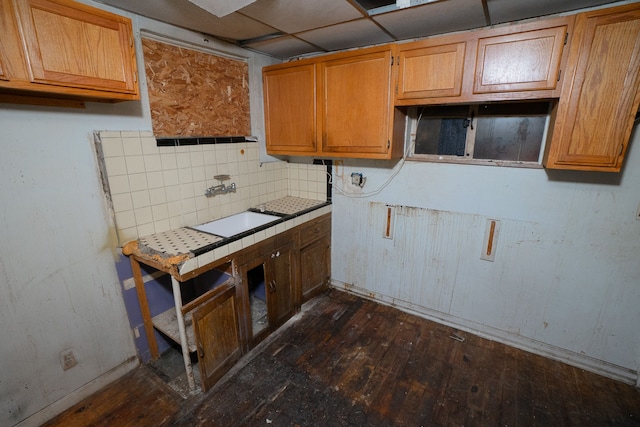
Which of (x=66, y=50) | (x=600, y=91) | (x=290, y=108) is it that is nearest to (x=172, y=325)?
(x=66, y=50)

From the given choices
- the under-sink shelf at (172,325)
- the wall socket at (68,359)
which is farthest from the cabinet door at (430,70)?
the wall socket at (68,359)

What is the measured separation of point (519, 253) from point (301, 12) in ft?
7.13

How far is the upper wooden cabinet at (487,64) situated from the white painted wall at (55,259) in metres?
1.63

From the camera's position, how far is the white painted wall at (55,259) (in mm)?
1419

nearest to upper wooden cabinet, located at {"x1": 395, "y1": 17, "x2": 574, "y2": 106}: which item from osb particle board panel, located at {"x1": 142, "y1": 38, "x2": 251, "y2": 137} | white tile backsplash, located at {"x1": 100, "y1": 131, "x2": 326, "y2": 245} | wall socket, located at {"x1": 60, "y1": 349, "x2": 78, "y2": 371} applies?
white tile backsplash, located at {"x1": 100, "y1": 131, "x2": 326, "y2": 245}

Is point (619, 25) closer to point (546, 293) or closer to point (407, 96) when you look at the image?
point (407, 96)

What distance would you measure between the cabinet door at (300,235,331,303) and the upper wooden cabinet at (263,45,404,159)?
87 centimetres

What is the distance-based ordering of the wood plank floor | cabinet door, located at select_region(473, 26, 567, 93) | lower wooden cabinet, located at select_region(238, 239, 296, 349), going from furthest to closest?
lower wooden cabinet, located at select_region(238, 239, 296, 349), the wood plank floor, cabinet door, located at select_region(473, 26, 567, 93)

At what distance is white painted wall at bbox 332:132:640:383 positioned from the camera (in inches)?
70.8

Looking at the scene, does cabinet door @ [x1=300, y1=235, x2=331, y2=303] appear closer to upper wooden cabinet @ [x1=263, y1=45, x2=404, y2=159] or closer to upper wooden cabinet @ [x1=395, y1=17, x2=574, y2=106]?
upper wooden cabinet @ [x1=263, y1=45, x2=404, y2=159]

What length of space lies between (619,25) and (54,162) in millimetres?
2937

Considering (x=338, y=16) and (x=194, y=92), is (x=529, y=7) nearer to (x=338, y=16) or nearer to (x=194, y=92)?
(x=338, y=16)

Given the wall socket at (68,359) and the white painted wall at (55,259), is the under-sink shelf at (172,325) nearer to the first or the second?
the white painted wall at (55,259)

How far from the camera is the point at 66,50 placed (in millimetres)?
1268
